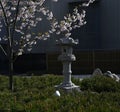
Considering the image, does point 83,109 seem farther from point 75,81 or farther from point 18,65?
point 18,65

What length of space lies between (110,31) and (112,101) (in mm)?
29830

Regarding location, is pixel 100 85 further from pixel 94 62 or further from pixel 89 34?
pixel 89 34

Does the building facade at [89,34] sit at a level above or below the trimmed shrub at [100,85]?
above

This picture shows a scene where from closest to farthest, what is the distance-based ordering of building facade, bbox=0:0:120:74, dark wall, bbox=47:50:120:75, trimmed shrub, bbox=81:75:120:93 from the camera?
1. trimmed shrub, bbox=81:75:120:93
2. dark wall, bbox=47:50:120:75
3. building facade, bbox=0:0:120:74

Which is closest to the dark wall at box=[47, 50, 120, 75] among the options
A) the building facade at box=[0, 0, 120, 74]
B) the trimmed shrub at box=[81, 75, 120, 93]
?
the building facade at box=[0, 0, 120, 74]

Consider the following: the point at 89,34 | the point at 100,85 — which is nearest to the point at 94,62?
the point at 89,34

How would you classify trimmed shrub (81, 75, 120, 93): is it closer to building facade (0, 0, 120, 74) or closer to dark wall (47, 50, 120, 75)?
dark wall (47, 50, 120, 75)

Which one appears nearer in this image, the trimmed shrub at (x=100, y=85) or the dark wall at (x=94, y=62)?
the trimmed shrub at (x=100, y=85)

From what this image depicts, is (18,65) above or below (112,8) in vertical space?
below

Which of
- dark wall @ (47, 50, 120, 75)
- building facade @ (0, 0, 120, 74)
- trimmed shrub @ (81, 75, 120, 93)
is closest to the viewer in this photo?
trimmed shrub @ (81, 75, 120, 93)

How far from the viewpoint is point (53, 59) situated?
1377 inches

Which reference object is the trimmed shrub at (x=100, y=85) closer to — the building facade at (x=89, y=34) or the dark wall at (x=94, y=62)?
the dark wall at (x=94, y=62)

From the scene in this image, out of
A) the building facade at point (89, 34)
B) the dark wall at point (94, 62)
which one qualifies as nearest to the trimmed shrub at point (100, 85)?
the dark wall at point (94, 62)

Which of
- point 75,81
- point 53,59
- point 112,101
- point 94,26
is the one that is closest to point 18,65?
point 53,59
